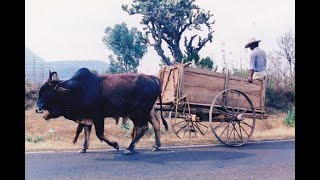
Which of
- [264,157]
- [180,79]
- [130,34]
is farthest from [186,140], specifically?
[130,34]

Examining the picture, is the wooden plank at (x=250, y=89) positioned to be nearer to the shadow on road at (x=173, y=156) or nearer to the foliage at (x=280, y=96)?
the shadow on road at (x=173, y=156)

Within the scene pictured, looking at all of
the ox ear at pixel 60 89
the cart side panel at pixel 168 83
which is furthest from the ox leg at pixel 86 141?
the cart side panel at pixel 168 83

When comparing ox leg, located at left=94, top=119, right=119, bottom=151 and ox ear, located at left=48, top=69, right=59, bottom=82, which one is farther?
ox leg, located at left=94, top=119, right=119, bottom=151

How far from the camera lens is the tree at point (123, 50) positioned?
9391 millimetres

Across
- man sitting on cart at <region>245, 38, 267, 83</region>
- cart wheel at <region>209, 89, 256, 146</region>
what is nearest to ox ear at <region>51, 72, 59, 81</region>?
cart wheel at <region>209, 89, 256, 146</region>

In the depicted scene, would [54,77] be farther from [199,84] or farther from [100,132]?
[199,84]

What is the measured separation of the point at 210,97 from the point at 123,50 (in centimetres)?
347

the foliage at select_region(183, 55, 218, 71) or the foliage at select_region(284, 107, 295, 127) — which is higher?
the foliage at select_region(183, 55, 218, 71)

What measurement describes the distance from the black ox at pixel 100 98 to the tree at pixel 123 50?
6.46ft

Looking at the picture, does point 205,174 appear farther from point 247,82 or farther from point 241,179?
point 247,82

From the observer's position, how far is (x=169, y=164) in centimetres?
604

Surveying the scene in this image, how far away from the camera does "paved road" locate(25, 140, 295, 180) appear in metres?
5.35

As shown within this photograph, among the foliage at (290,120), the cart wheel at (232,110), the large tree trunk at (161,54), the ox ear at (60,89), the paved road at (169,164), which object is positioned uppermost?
the large tree trunk at (161,54)

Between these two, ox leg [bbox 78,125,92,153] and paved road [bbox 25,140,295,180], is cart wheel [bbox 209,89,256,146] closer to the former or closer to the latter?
paved road [bbox 25,140,295,180]
